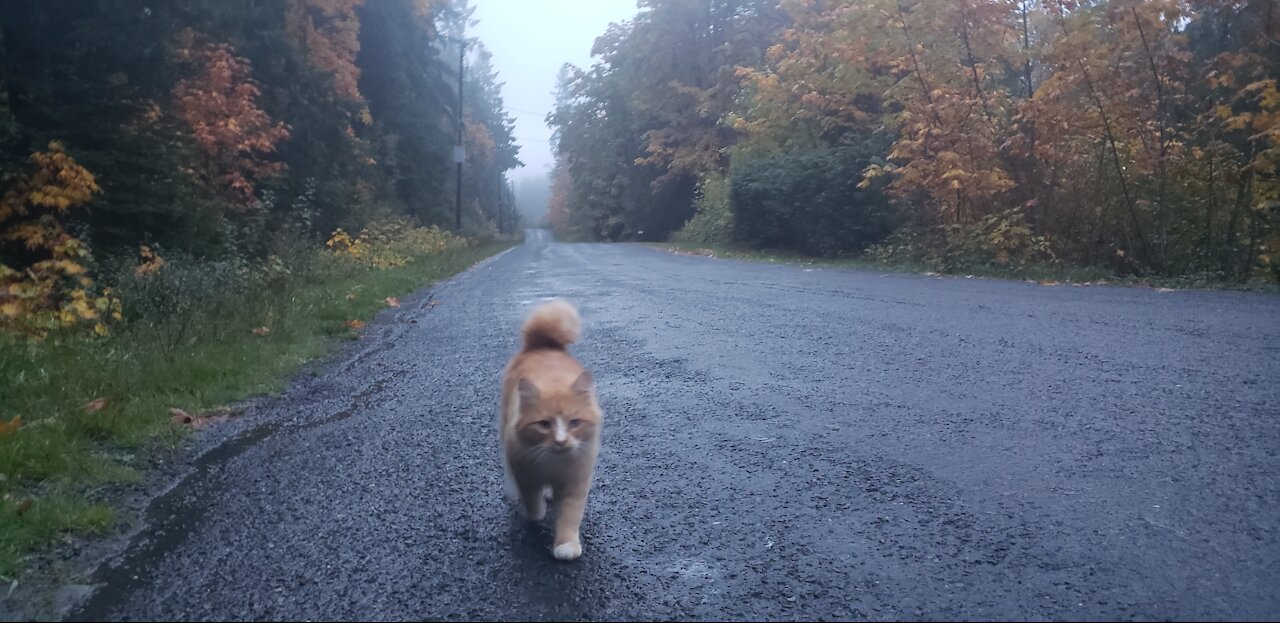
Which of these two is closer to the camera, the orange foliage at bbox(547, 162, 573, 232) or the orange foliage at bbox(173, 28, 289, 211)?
the orange foliage at bbox(173, 28, 289, 211)

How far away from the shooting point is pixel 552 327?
4.89 m

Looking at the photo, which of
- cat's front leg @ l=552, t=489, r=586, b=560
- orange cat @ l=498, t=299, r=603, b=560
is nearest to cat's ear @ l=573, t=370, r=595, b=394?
orange cat @ l=498, t=299, r=603, b=560

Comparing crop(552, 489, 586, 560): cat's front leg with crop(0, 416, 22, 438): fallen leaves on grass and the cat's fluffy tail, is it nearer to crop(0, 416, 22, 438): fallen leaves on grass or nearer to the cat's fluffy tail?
the cat's fluffy tail

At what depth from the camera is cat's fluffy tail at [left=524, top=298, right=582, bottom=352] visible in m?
4.88

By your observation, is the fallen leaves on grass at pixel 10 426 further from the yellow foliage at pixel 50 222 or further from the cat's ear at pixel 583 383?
the yellow foliage at pixel 50 222

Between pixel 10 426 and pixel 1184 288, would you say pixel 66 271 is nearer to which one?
pixel 10 426

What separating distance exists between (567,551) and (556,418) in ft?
1.69

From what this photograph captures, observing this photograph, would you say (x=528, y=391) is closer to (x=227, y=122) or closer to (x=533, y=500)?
(x=533, y=500)

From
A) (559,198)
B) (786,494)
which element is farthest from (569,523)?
(559,198)

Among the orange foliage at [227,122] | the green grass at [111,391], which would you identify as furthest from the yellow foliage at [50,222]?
the orange foliage at [227,122]

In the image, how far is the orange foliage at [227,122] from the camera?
23219 millimetres

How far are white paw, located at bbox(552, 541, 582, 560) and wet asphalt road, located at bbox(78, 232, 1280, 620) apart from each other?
83mm

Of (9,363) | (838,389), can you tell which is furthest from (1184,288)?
(9,363)

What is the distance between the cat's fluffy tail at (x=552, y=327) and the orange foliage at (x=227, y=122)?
19531 mm
